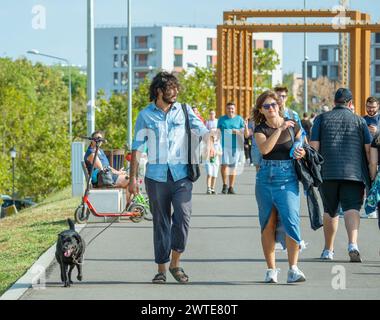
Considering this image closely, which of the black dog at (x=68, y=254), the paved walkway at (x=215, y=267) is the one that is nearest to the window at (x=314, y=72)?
the paved walkway at (x=215, y=267)

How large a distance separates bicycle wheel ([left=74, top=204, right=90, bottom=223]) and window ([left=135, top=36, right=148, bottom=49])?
154 meters

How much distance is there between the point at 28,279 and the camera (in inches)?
470

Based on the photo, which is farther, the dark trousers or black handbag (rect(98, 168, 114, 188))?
black handbag (rect(98, 168, 114, 188))

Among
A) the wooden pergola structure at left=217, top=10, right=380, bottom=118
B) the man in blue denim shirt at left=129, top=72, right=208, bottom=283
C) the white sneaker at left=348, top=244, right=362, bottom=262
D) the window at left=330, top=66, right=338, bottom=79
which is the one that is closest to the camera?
the man in blue denim shirt at left=129, top=72, right=208, bottom=283

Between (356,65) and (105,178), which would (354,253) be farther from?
(356,65)

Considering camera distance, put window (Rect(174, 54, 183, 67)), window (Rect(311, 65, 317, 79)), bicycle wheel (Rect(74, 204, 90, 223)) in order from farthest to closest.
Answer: window (Rect(311, 65, 317, 79)) < window (Rect(174, 54, 183, 67)) < bicycle wheel (Rect(74, 204, 90, 223))

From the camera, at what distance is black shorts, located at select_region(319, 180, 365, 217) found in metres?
13.7

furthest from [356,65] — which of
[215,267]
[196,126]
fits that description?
[196,126]

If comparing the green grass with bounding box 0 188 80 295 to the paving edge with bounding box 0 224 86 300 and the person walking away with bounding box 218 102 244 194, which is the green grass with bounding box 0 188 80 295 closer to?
the paving edge with bounding box 0 224 86 300

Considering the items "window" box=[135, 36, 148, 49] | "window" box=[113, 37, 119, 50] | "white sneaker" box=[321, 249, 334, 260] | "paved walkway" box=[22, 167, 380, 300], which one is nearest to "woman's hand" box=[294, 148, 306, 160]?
"paved walkway" box=[22, 167, 380, 300]

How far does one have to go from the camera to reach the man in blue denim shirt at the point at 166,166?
11805mm

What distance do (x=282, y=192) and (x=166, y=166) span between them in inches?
43.9

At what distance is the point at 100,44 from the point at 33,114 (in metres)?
88.2
